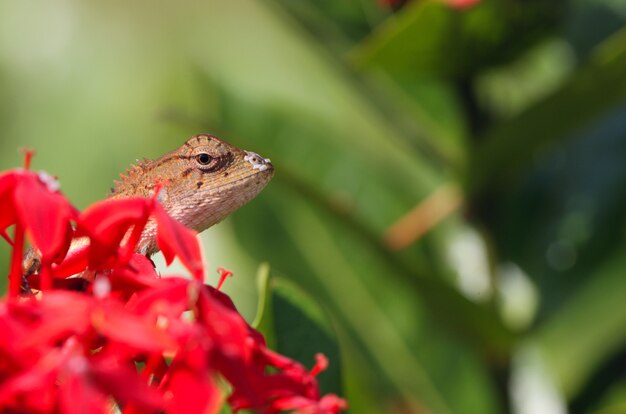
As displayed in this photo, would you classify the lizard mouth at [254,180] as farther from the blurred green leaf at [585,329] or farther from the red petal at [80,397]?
the red petal at [80,397]

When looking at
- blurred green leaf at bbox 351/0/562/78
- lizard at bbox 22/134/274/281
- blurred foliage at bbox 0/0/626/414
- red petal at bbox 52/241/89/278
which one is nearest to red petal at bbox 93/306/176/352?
red petal at bbox 52/241/89/278

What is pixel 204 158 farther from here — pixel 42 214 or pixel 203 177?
pixel 42 214

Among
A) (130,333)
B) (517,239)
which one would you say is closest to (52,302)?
(130,333)

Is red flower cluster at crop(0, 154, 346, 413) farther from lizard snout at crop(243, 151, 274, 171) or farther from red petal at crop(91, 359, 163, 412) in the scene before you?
lizard snout at crop(243, 151, 274, 171)

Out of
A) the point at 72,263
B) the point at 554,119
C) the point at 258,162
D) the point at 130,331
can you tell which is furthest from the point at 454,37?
the point at 130,331

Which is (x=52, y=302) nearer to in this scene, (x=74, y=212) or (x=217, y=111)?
(x=74, y=212)

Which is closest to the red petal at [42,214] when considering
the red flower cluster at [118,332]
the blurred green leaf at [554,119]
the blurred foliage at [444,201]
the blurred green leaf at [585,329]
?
the red flower cluster at [118,332]
